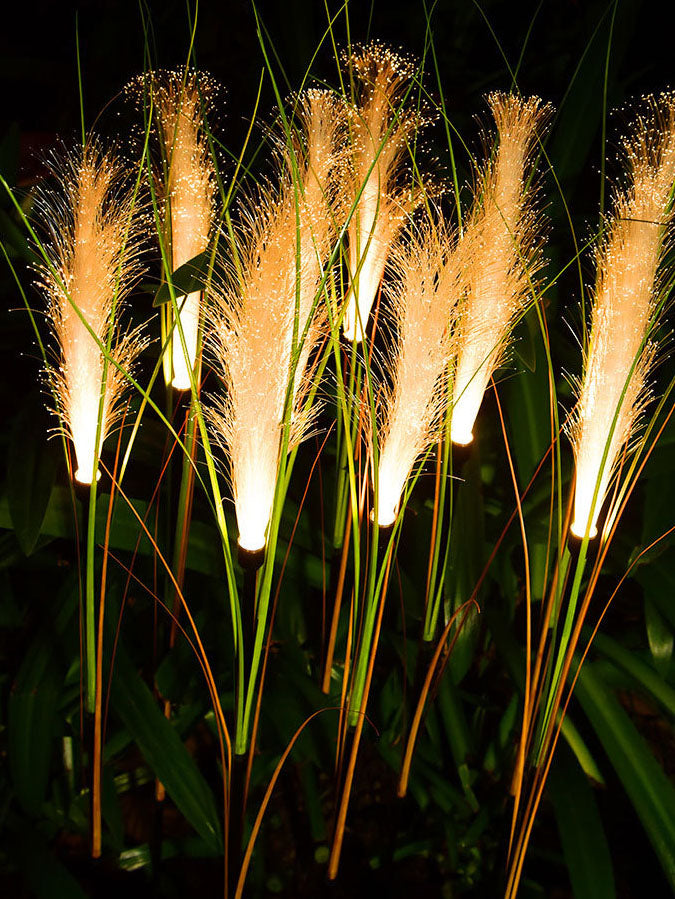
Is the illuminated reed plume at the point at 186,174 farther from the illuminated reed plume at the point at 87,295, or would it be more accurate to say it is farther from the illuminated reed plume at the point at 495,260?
the illuminated reed plume at the point at 495,260

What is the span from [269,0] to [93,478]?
124 centimetres

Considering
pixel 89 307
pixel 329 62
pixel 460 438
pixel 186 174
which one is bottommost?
pixel 460 438

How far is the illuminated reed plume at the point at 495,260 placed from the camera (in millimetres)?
681

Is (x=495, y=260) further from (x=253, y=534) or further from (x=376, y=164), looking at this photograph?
(x=253, y=534)

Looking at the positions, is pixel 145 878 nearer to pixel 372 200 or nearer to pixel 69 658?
pixel 69 658

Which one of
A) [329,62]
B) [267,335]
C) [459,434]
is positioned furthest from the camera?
[329,62]

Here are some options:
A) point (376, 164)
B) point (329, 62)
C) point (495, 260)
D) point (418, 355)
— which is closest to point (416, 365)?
point (418, 355)

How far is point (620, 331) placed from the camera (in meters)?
0.63

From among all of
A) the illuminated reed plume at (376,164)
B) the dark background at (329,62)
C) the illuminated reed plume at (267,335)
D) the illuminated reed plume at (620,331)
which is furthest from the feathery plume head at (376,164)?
the dark background at (329,62)

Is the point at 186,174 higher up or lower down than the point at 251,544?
higher up

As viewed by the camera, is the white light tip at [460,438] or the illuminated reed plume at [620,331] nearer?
the illuminated reed plume at [620,331]

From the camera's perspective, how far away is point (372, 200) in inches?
32.8

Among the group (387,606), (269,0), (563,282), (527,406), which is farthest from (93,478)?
(269,0)

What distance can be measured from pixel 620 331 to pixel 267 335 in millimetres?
319
